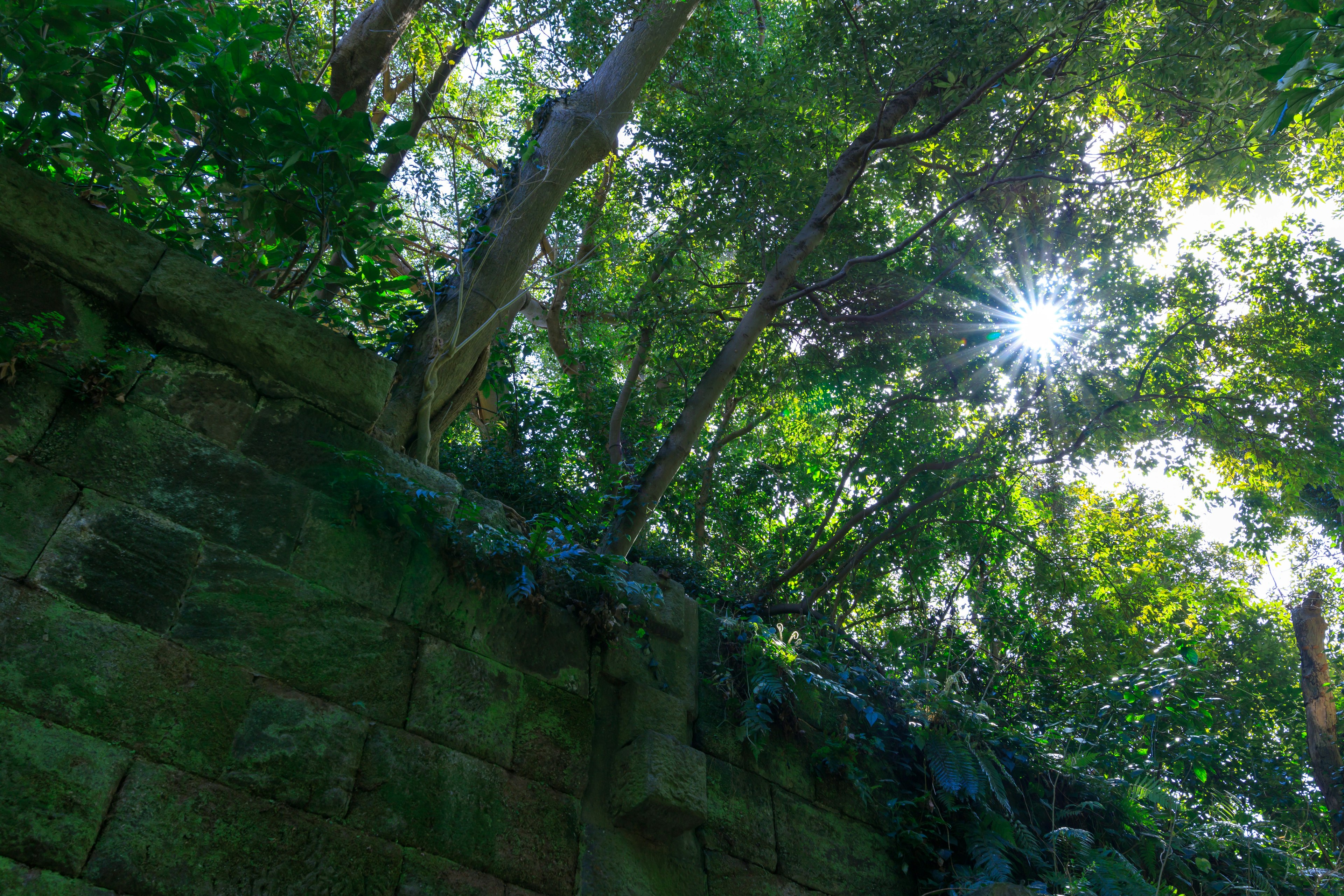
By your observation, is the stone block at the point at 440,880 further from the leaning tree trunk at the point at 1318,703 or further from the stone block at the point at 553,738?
the leaning tree trunk at the point at 1318,703

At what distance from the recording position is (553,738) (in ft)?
10.9

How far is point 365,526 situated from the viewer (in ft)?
Answer: 10.3

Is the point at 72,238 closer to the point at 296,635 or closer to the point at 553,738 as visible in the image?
the point at 296,635

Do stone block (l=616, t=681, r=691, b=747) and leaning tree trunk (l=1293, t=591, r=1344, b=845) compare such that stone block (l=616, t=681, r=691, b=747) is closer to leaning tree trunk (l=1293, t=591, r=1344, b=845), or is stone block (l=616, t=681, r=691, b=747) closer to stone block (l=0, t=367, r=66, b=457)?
stone block (l=0, t=367, r=66, b=457)

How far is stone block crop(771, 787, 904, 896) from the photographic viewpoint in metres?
3.87

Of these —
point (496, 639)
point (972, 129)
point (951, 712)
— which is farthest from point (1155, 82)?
point (496, 639)

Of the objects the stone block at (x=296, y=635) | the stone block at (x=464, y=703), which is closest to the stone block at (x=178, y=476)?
the stone block at (x=296, y=635)

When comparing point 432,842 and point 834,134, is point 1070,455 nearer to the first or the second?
point 834,134

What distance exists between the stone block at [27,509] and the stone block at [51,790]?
0.45 metres

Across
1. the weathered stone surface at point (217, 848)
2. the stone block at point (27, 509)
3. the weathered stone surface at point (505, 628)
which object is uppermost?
the weathered stone surface at point (505, 628)

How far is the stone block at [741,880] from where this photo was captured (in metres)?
3.50

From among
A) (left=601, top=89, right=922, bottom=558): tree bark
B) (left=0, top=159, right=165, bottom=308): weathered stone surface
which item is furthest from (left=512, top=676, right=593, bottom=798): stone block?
(left=0, top=159, right=165, bottom=308): weathered stone surface

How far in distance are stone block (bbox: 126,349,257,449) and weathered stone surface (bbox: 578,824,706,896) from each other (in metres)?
2.11

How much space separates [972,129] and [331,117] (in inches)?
→ 244
